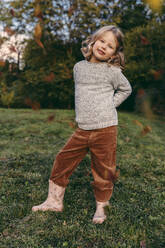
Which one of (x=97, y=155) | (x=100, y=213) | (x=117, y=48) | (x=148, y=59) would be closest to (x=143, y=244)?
(x=100, y=213)

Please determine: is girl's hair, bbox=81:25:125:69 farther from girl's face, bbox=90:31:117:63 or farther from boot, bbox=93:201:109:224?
boot, bbox=93:201:109:224

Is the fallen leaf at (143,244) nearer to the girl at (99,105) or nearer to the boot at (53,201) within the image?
the girl at (99,105)

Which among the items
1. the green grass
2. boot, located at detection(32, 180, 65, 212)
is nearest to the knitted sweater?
boot, located at detection(32, 180, 65, 212)

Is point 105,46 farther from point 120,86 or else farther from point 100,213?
point 100,213

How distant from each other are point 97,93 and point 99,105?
115 mm

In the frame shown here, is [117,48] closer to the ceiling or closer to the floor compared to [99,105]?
closer to the ceiling

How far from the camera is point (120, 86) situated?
8.80 feet

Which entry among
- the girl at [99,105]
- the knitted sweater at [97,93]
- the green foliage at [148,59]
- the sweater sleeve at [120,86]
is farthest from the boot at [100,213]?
the green foliage at [148,59]

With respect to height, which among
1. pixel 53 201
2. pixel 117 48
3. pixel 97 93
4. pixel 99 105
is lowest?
pixel 53 201

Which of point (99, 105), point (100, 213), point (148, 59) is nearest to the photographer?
point (99, 105)

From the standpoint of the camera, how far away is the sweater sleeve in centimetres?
261

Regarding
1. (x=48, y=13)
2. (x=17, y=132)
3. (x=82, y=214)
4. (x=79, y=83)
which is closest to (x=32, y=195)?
(x=82, y=214)

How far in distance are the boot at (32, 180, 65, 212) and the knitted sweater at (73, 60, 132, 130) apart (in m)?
0.73

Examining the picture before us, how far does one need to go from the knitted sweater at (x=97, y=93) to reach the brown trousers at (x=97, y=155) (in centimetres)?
9
